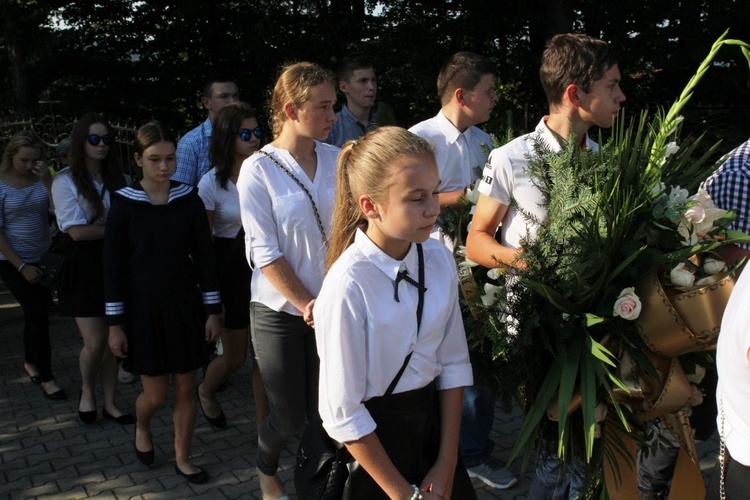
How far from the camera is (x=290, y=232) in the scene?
136 inches

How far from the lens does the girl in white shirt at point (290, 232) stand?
3418 millimetres

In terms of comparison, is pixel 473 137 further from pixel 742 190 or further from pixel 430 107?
pixel 430 107

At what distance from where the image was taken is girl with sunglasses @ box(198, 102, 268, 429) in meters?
4.79

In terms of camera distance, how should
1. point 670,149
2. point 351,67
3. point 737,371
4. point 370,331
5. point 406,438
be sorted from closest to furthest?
point 737,371
point 370,331
point 406,438
point 670,149
point 351,67

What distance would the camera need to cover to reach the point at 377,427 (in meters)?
2.35

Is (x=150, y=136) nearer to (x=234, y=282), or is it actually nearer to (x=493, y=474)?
(x=234, y=282)

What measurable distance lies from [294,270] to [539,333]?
3.96ft

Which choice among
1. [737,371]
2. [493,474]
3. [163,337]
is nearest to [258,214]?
[163,337]

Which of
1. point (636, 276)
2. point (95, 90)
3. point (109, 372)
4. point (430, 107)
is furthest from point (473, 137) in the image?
point (95, 90)

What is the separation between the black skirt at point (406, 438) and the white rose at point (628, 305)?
0.63 meters

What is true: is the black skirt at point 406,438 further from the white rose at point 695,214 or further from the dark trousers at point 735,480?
the white rose at point 695,214

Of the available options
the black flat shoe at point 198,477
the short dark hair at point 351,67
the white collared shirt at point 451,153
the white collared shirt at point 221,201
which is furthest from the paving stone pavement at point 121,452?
the short dark hair at point 351,67

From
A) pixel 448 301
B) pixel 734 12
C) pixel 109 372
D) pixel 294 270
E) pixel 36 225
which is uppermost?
pixel 734 12

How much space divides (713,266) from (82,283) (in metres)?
3.86
